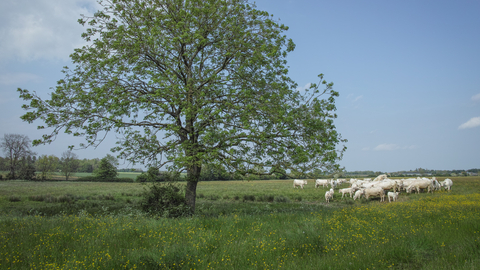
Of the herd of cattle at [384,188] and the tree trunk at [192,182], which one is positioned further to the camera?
the herd of cattle at [384,188]

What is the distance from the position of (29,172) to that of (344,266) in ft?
260

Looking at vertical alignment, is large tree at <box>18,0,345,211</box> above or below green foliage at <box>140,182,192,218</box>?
above

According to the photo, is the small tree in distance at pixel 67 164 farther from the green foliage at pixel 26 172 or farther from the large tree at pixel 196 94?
the large tree at pixel 196 94

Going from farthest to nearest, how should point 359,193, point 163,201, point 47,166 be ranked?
point 47,166, point 359,193, point 163,201

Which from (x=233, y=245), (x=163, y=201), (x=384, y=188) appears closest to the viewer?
(x=233, y=245)

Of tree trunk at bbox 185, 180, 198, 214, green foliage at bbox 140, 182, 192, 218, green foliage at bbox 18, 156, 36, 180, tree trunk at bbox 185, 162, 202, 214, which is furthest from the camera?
green foliage at bbox 18, 156, 36, 180

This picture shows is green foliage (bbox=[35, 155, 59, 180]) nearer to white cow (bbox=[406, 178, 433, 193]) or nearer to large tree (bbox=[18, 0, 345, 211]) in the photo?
large tree (bbox=[18, 0, 345, 211])

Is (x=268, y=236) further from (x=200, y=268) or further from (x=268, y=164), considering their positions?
(x=268, y=164)

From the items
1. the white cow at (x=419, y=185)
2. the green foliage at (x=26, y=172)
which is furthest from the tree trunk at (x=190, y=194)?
the green foliage at (x=26, y=172)

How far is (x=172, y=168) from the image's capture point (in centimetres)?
1184

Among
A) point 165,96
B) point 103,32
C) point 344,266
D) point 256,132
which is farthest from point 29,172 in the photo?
point 344,266

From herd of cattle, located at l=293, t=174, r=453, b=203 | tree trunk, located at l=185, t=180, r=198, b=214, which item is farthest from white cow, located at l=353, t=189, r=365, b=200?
tree trunk, located at l=185, t=180, r=198, b=214

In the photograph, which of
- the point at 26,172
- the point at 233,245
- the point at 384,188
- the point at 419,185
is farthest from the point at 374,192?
the point at 26,172

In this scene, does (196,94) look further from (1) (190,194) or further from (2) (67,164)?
(2) (67,164)
